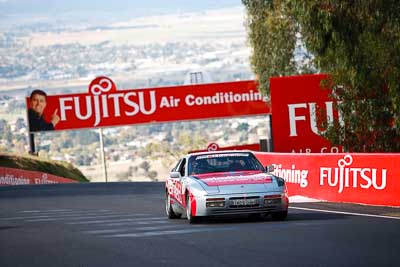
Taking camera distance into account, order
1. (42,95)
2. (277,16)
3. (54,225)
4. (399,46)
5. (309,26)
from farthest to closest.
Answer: (42,95) → (277,16) → (309,26) → (399,46) → (54,225)

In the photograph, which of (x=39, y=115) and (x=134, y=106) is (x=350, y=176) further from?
(x=39, y=115)

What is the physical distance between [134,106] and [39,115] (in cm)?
548

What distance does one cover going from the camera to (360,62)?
107 feet

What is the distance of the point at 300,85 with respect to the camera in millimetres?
35719

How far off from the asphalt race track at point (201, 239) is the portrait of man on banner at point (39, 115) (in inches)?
1650

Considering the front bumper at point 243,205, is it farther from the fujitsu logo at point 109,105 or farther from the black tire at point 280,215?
the fujitsu logo at point 109,105

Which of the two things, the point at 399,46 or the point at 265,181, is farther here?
the point at 399,46

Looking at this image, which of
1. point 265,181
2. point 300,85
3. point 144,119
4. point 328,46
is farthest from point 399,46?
point 144,119

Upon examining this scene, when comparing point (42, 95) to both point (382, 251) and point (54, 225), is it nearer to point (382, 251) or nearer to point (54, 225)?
point (54, 225)

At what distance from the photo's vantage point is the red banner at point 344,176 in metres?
21.7

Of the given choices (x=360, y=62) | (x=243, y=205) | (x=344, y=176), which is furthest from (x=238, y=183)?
(x=360, y=62)

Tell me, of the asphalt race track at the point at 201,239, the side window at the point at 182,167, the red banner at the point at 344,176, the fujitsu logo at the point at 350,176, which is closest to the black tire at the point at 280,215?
the asphalt race track at the point at 201,239

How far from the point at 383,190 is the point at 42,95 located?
153 feet

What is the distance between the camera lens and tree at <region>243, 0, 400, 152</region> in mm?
31094
